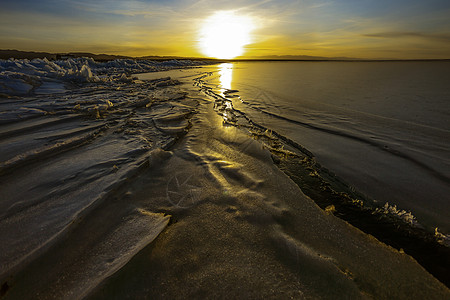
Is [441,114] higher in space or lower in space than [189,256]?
higher

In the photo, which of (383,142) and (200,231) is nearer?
(200,231)

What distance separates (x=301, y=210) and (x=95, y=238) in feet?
5.57

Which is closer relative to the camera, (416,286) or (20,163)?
(416,286)

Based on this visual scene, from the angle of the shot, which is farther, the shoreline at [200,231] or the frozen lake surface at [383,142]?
the frozen lake surface at [383,142]

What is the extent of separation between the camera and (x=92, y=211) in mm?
1627

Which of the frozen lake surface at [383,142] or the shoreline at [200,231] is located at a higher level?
the frozen lake surface at [383,142]

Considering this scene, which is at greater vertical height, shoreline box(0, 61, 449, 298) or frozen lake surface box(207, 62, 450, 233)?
frozen lake surface box(207, 62, 450, 233)

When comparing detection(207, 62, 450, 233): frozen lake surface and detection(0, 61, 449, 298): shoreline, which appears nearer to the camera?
detection(0, 61, 449, 298): shoreline

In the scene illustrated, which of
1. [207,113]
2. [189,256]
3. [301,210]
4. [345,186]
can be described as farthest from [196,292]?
[207,113]

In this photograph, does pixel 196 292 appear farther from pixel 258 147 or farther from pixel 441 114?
pixel 441 114

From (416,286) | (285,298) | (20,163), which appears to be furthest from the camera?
(20,163)

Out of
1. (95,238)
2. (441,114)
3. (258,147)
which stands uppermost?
(441,114)

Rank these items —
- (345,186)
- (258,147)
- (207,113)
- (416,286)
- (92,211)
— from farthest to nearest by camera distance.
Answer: (207,113), (258,147), (345,186), (92,211), (416,286)

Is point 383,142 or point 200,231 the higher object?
point 383,142
